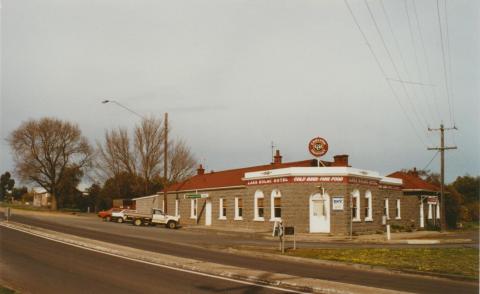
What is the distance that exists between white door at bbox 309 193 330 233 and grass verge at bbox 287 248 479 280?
14.5 meters

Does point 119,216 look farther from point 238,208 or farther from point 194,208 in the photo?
point 238,208

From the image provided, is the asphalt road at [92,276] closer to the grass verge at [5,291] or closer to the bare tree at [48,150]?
the grass verge at [5,291]

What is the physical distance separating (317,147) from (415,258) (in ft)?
63.7

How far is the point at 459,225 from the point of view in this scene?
51.3 metres

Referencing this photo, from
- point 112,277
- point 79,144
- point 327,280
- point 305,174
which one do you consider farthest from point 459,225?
point 79,144

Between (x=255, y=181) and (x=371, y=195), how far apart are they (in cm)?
958

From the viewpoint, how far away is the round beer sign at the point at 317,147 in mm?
36906

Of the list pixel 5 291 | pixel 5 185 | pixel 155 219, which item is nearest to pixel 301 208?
pixel 155 219

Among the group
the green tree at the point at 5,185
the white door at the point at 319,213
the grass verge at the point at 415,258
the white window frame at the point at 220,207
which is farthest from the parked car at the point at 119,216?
the green tree at the point at 5,185

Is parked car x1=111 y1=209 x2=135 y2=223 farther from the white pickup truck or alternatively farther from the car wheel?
the car wheel

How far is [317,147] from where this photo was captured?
3697cm

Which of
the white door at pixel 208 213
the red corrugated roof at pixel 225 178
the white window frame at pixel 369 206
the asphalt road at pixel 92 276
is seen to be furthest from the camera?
the white door at pixel 208 213

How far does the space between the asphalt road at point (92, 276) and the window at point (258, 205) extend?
21.7 meters

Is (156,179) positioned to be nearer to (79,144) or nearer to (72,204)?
(79,144)
